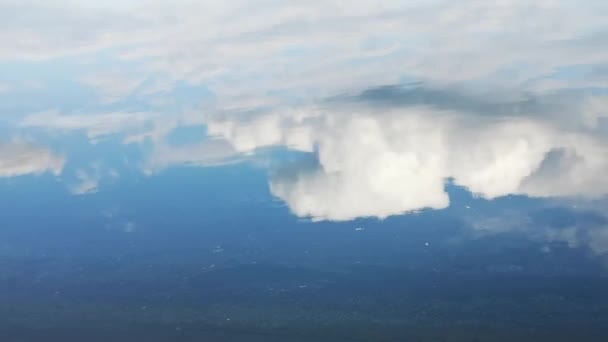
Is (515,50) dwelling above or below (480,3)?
below

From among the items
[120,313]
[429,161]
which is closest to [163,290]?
[120,313]

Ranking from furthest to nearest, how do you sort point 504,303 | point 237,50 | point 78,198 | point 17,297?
point 237,50 → point 78,198 → point 17,297 → point 504,303

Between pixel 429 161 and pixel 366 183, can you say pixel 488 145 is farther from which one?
pixel 366 183

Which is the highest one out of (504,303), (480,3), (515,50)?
(480,3)

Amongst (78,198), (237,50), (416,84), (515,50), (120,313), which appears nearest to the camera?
(120,313)

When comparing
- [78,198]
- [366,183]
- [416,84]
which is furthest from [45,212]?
[416,84]

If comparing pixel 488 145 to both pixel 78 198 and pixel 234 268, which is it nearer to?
pixel 234 268

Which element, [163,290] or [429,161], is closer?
[163,290]
